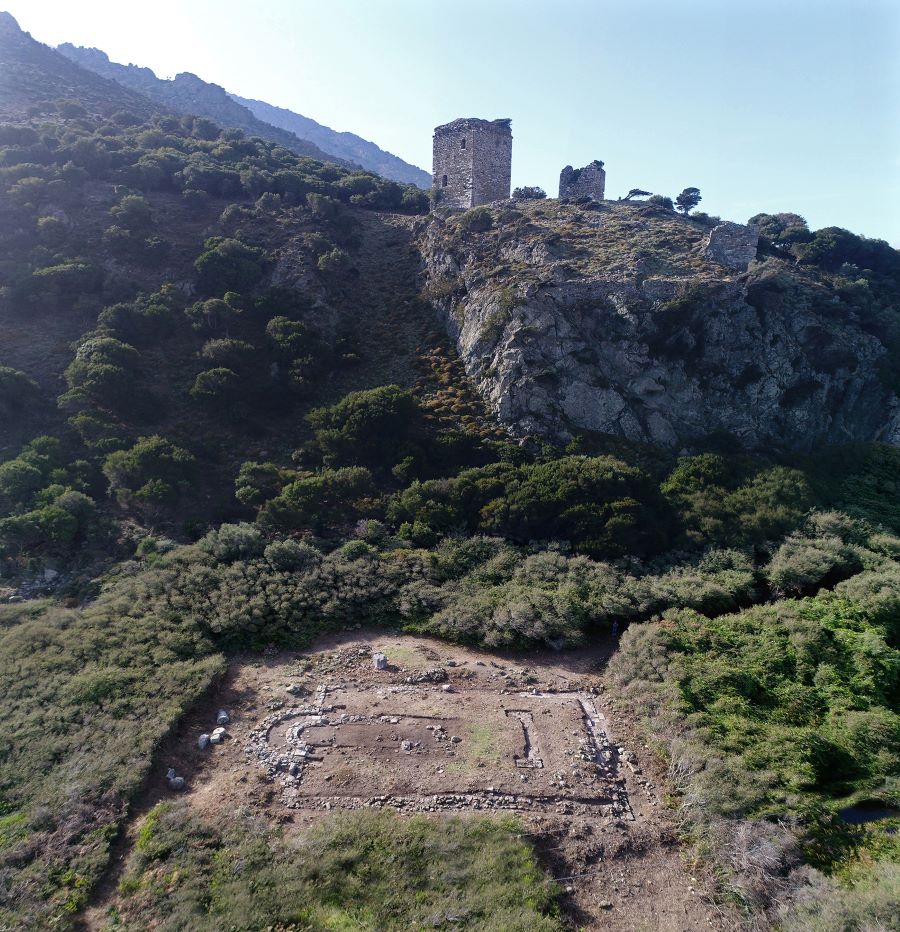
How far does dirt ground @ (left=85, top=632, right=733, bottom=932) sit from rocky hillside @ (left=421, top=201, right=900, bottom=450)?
14.3 meters

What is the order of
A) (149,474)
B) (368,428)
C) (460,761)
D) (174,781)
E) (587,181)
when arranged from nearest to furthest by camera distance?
(174,781) < (460,761) < (149,474) < (368,428) < (587,181)

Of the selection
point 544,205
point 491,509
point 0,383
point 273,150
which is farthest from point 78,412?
point 273,150

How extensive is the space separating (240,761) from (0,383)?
21.4m

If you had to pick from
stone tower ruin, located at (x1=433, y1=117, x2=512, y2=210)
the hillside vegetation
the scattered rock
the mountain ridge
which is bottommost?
the scattered rock

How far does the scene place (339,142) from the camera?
15550 cm

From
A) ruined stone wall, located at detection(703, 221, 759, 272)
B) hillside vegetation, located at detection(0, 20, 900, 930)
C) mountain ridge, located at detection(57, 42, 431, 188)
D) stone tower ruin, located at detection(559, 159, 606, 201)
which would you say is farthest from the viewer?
mountain ridge, located at detection(57, 42, 431, 188)

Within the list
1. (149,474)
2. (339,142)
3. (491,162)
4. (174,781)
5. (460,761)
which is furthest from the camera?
(339,142)

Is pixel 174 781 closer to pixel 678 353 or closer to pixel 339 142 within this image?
pixel 678 353

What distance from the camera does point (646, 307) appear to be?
30141 millimetres

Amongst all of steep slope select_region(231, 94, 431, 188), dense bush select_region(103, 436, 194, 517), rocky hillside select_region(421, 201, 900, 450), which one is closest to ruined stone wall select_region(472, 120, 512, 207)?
rocky hillside select_region(421, 201, 900, 450)

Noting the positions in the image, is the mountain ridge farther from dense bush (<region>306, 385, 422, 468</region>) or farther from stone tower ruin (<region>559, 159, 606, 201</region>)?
dense bush (<region>306, 385, 422, 468</region>)

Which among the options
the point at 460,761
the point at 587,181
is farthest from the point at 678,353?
the point at 587,181

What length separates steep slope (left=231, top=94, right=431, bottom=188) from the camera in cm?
14425

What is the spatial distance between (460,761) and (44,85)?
82.0 m
